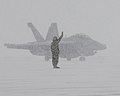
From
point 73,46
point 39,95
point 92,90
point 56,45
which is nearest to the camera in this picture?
point 39,95

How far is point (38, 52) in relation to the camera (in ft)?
147

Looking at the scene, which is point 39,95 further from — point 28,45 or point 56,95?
point 28,45

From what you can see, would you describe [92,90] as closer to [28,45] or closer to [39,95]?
[39,95]

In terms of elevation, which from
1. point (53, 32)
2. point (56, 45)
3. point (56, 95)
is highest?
point (53, 32)

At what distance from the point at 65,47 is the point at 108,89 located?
30529mm

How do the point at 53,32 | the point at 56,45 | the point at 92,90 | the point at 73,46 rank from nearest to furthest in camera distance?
the point at 92,90 → the point at 56,45 → the point at 73,46 → the point at 53,32

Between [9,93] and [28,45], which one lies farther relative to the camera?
[28,45]

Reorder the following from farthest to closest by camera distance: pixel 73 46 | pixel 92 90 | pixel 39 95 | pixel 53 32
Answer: pixel 53 32 → pixel 73 46 → pixel 92 90 → pixel 39 95

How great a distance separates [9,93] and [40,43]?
3377 centimetres

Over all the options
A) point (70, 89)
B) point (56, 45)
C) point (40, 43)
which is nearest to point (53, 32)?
point (40, 43)

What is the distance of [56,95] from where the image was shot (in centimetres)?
1126

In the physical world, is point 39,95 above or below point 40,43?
below

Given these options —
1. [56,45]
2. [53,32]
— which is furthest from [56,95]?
[53,32]

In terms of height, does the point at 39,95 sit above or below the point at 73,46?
below
